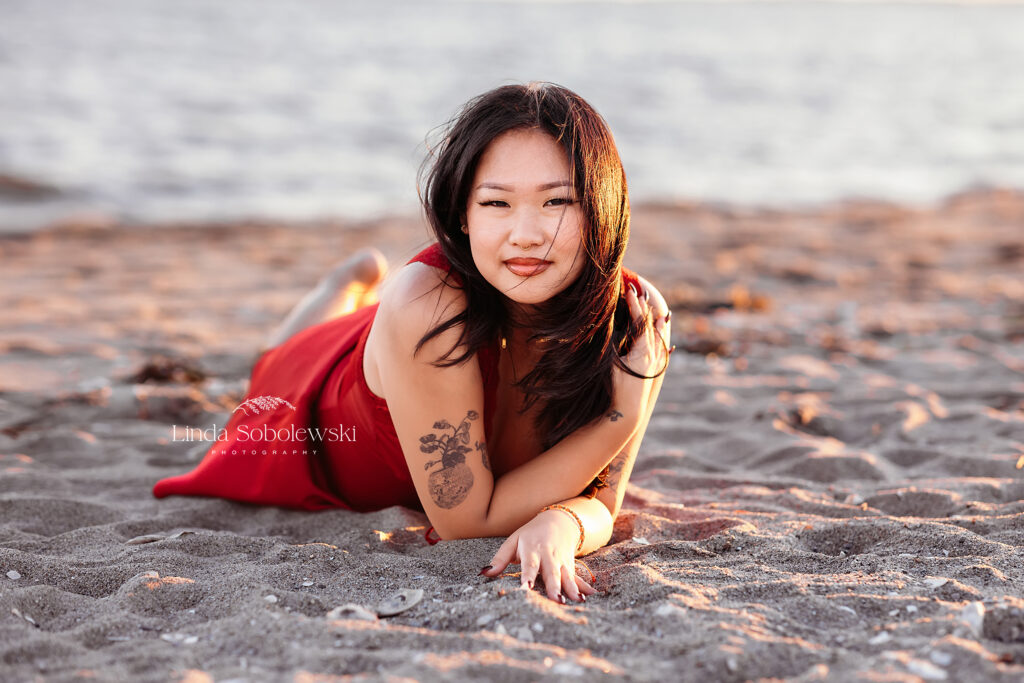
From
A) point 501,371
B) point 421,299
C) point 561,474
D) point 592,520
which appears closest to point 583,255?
point 421,299

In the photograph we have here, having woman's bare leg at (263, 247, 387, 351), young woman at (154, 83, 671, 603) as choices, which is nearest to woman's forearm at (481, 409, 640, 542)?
young woman at (154, 83, 671, 603)

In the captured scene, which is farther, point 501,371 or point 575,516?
point 501,371

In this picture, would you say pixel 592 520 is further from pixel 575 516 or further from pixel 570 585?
pixel 570 585

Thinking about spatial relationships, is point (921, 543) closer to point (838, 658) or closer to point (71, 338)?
point (838, 658)

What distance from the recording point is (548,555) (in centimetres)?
234

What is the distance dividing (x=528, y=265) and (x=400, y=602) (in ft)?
2.99

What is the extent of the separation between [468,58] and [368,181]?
51.9 ft

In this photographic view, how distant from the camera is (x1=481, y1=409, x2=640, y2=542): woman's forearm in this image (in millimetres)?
2635

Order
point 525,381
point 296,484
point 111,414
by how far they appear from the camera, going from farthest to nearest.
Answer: point 111,414 < point 296,484 < point 525,381

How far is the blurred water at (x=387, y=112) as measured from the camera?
36.1ft

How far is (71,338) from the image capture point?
512 centimetres

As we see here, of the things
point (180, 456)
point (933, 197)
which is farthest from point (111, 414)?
point (933, 197)

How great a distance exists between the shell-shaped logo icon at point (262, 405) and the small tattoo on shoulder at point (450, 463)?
31.9 inches

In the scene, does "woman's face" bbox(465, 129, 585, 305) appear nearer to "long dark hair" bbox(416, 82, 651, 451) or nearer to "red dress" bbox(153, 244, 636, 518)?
"long dark hair" bbox(416, 82, 651, 451)
